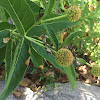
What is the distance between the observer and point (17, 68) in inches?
32.9

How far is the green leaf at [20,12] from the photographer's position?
0.61 meters

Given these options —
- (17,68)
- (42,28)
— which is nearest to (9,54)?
(17,68)

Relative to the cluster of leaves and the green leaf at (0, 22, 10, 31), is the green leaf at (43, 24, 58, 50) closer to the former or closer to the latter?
the cluster of leaves

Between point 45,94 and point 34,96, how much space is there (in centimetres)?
16

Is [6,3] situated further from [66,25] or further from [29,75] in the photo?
[29,75]

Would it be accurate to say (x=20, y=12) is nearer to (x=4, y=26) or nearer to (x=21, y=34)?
(x=21, y=34)

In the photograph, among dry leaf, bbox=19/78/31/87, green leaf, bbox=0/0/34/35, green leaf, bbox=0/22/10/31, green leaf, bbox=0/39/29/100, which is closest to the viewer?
green leaf, bbox=0/0/34/35

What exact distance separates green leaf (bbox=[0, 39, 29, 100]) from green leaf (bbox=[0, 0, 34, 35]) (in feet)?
0.43

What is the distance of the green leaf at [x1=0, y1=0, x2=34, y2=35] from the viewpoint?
2.00 feet

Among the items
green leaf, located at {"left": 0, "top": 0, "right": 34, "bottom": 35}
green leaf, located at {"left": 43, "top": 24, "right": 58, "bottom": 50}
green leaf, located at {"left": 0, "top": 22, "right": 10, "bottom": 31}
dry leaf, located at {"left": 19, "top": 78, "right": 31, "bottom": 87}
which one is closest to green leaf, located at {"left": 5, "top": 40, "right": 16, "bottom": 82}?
green leaf, located at {"left": 0, "top": 22, "right": 10, "bottom": 31}

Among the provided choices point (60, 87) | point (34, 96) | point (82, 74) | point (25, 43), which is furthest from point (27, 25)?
point (82, 74)

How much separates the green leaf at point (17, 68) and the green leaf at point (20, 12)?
0.43ft

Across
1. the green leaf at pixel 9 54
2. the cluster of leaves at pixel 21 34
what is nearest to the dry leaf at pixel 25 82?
the cluster of leaves at pixel 21 34

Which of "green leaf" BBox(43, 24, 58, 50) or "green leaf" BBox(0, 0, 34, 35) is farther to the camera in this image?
"green leaf" BBox(43, 24, 58, 50)
